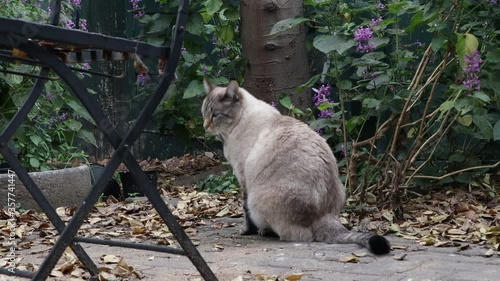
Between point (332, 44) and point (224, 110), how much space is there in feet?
2.64

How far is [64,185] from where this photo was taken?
559cm

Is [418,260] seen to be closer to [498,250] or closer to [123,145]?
[498,250]

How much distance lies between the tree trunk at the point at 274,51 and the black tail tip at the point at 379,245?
266 centimetres

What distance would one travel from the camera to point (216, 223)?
16.7ft

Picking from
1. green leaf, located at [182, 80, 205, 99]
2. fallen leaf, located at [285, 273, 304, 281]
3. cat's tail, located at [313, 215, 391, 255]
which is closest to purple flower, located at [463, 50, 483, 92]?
cat's tail, located at [313, 215, 391, 255]

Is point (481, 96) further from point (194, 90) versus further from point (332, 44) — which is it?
point (194, 90)

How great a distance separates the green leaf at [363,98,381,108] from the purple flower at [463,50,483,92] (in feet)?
1.97

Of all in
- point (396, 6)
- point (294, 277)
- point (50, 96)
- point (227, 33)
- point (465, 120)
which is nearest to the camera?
point (294, 277)

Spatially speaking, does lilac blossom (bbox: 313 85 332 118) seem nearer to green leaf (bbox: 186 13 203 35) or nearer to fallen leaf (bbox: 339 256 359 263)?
green leaf (bbox: 186 13 203 35)

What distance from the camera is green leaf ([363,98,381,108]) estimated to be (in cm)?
511

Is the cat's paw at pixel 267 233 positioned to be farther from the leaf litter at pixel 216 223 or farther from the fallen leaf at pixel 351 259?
the fallen leaf at pixel 351 259

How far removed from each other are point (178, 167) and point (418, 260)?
15.4ft

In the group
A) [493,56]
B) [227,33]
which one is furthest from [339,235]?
[227,33]

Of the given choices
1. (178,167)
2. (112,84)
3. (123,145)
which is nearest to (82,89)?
(123,145)
